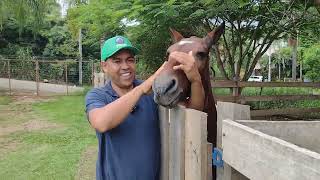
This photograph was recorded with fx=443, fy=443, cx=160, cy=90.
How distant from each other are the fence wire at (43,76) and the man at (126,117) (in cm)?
2150

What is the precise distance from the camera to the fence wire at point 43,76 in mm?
24914

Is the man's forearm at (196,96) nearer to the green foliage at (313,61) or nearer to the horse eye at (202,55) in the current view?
the horse eye at (202,55)

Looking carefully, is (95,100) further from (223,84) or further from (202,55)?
(223,84)

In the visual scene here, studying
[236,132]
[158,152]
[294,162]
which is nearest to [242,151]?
[236,132]

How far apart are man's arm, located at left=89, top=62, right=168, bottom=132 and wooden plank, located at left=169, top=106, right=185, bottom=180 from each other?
0.20m

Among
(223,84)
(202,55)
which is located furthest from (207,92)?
(223,84)

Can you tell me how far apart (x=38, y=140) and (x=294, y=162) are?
29.9ft

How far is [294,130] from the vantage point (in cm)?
194

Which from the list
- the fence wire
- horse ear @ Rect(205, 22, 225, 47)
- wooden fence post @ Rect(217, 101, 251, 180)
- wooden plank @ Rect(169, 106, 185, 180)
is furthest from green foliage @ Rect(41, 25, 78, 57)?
wooden fence post @ Rect(217, 101, 251, 180)

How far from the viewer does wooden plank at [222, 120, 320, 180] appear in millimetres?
1194

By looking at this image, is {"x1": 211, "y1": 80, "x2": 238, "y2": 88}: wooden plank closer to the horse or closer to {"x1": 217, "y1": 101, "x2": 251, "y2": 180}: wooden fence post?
the horse

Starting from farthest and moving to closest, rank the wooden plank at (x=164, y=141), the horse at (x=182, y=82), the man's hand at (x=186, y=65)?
the wooden plank at (x=164, y=141) < the man's hand at (x=186, y=65) < the horse at (x=182, y=82)

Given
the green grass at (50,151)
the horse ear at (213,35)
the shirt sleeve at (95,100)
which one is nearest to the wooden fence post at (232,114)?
the shirt sleeve at (95,100)

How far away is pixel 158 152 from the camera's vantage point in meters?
2.71
